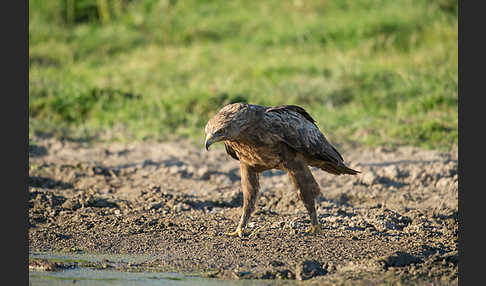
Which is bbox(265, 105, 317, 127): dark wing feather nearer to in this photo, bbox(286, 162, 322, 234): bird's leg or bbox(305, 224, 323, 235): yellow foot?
bbox(286, 162, 322, 234): bird's leg

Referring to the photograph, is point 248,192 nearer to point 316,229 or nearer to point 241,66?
point 316,229

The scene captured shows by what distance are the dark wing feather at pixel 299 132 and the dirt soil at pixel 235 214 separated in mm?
645

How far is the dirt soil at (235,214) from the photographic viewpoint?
16.3ft

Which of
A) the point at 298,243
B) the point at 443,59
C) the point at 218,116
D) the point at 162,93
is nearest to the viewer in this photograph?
the point at 218,116

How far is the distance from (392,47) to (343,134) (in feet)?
12.9

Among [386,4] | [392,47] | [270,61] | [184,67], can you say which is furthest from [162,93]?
[386,4]

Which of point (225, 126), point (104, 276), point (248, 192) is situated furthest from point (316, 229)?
point (104, 276)

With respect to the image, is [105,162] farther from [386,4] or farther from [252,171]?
[386,4]

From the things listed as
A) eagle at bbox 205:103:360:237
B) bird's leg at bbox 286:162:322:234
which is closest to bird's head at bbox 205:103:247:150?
eagle at bbox 205:103:360:237

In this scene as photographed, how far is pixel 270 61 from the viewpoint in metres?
11.9

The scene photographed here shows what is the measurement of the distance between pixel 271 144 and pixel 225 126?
457 millimetres

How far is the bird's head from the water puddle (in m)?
0.93

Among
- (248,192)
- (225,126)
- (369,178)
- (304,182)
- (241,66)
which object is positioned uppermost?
(241,66)

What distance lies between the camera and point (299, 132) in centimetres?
550
